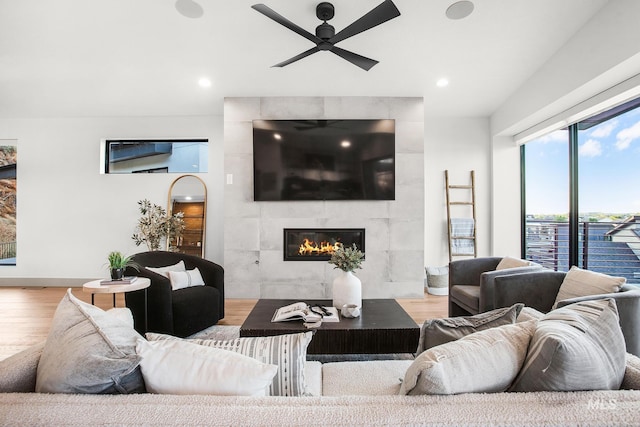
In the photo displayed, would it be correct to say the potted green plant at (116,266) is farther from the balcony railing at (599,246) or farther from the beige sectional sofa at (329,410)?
the balcony railing at (599,246)

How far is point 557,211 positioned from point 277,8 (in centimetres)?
384

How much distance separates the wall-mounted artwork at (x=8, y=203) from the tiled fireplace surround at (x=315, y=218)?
3555 millimetres

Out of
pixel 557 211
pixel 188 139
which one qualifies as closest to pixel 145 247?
pixel 188 139

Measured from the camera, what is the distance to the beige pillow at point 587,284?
2.12 m

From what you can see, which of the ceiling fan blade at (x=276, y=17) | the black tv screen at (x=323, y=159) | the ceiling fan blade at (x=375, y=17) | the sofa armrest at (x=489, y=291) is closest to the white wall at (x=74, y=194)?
the black tv screen at (x=323, y=159)

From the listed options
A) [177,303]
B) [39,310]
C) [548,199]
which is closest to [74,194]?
[39,310]

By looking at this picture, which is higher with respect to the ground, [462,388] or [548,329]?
[548,329]

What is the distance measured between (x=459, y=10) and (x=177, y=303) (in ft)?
11.4

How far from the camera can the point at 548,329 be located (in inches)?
35.9

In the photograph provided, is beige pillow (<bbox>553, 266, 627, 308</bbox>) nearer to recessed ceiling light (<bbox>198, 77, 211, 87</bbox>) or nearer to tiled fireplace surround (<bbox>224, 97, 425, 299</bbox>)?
tiled fireplace surround (<bbox>224, 97, 425, 299</bbox>)

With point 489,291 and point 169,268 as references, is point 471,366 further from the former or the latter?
point 169,268

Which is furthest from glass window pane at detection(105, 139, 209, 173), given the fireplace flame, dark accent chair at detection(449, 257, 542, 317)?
dark accent chair at detection(449, 257, 542, 317)

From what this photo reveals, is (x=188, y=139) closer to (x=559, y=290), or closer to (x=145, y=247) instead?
(x=145, y=247)

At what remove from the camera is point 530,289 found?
2.57 m
